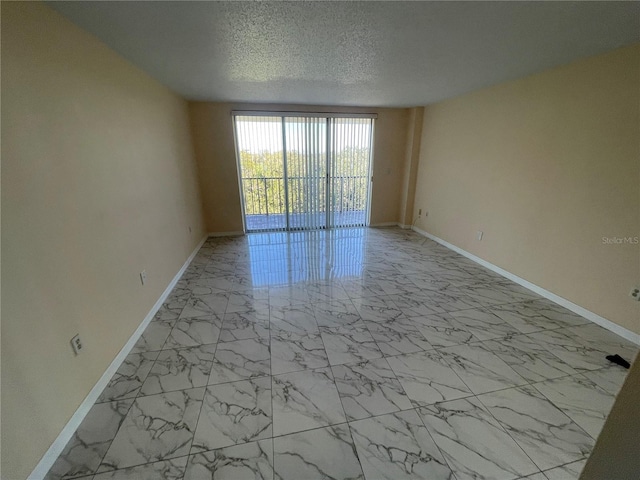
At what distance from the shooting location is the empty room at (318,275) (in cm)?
116

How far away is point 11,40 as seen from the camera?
42.6 inches

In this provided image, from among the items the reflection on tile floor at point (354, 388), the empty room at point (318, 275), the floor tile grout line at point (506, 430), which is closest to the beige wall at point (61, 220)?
the empty room at point (318, 275)

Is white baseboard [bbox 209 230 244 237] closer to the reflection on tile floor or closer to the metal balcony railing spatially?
the metal balcony railing

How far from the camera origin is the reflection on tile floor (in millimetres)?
1190

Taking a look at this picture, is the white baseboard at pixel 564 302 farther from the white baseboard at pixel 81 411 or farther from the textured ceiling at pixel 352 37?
the white baseboard at pixel 81 411

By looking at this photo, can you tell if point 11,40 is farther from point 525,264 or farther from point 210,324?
point 525,264

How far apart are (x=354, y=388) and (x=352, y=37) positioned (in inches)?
88.0

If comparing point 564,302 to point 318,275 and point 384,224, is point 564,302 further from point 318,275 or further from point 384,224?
point 384,224

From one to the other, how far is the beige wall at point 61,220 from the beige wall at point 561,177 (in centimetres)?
356

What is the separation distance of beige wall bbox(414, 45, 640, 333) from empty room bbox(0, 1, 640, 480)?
17mm

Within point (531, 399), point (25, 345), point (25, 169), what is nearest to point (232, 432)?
point (25, 345)

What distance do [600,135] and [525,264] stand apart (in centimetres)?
129

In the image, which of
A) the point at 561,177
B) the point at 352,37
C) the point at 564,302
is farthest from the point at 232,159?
the point at 564,302

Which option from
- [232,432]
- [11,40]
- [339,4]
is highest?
[339,4]
